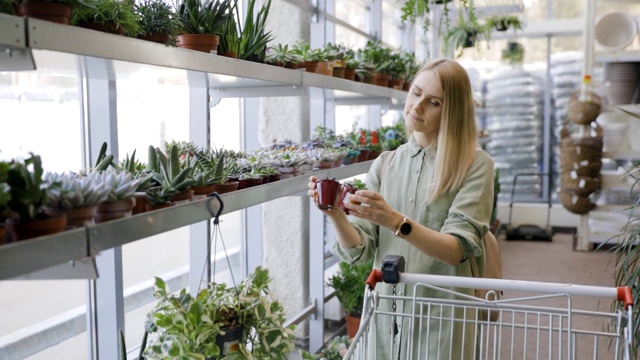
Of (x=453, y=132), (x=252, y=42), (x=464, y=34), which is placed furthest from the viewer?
(x=464, y=34)

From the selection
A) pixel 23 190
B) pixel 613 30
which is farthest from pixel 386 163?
pixel 613 30

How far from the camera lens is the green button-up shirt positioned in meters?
2.03

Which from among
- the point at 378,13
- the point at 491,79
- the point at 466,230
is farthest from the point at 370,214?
the point at 491,79

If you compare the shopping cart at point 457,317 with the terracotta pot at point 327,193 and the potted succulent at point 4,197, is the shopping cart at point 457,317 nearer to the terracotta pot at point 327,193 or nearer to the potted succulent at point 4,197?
the terracotta pot at point 327,193

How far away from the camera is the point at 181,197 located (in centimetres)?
183

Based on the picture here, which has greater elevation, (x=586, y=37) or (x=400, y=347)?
(x=586, y=37)

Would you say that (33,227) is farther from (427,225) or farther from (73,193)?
(427,225)

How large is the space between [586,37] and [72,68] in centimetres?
677

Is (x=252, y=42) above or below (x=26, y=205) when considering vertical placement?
above

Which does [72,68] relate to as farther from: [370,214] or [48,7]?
[370,214]

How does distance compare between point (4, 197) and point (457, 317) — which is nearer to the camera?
point (4, 197)

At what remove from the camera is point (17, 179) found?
1259 mm

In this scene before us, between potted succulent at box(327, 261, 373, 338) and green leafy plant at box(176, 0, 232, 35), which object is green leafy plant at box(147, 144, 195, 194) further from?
potted succulent at box(327, 261, 373, 338)

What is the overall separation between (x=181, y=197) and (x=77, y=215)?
463mm
